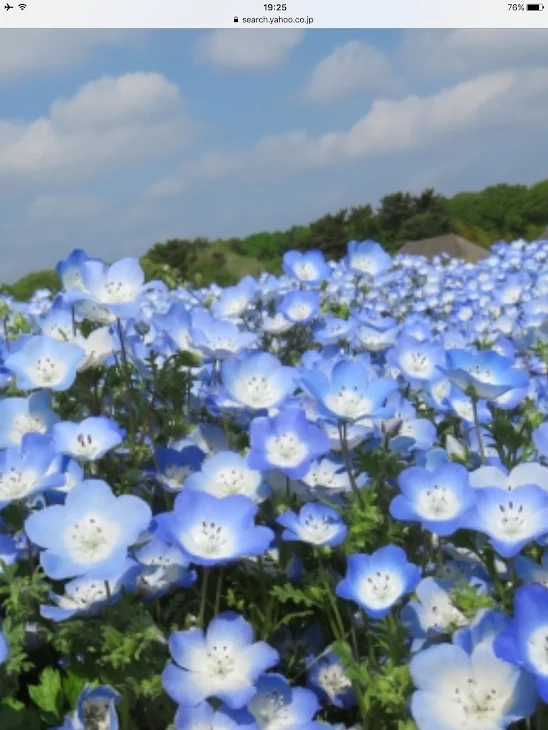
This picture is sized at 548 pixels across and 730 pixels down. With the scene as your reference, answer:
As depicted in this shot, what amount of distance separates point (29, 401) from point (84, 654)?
0.55 metres

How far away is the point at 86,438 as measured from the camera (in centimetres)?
174

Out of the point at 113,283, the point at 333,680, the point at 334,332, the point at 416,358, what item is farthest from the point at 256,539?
the point at 334,332

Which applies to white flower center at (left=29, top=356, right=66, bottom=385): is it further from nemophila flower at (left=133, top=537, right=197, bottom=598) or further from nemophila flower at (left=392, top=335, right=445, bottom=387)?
nemophila flower at (left=392, top=335, right=445, bottom=387)

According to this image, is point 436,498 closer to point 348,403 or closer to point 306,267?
point 348,403

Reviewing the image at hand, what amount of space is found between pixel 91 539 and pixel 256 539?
251mm

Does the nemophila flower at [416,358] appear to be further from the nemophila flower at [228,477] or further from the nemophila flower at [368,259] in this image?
the nemophila flower at [368,259]

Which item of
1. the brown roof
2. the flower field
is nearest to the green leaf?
the flower field

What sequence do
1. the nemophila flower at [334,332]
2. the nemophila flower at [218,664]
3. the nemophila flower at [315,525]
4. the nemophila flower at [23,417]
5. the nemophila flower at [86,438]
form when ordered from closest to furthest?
the nemophila flower at [218,664] < the nemophila flower at [315,525] < the nemophila flower at [86,438] < the nemophila flower at [23,417] < the nemophila flower at [334,332]

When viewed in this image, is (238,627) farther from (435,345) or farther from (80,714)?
(435,345)

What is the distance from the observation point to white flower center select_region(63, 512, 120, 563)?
1.50 meters

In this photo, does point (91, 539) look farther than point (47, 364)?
No

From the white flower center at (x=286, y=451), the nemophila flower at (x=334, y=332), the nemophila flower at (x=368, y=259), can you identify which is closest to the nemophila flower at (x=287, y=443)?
the white flower center at (x=286, y=451)

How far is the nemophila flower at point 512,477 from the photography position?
60.5 inches

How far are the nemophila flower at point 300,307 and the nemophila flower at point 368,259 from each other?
→ 1.01 meters
